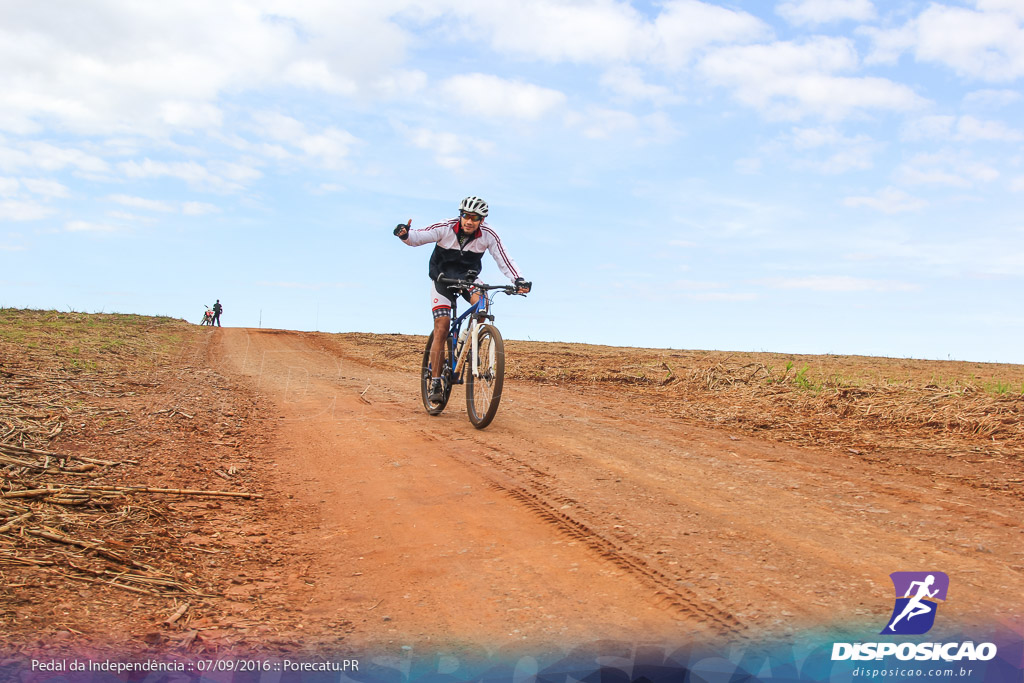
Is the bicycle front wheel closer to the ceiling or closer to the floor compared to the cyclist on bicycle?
closer to the floor

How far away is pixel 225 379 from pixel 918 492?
10805 mm

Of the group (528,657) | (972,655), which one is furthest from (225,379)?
(972,655)

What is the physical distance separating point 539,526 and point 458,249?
4.93 m

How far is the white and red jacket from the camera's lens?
8.36m

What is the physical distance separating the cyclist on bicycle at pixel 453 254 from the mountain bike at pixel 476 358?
0.09 metres

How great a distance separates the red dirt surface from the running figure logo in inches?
2.0

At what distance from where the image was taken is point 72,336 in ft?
59.4

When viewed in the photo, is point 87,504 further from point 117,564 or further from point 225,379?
point 225,379

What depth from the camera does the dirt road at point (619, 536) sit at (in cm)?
297

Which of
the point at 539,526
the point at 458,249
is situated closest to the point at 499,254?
the point at 458,249

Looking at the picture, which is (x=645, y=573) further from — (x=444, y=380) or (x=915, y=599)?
(x=444, y=380)

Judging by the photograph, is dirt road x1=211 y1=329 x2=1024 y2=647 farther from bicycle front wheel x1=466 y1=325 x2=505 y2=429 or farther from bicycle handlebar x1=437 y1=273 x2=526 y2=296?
bicycle handlebar x1=437 y1=273 x2=526 y2=296

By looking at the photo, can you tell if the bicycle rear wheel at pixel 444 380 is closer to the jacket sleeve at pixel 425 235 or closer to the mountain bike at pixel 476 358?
the mountain bike at pixel 476 358

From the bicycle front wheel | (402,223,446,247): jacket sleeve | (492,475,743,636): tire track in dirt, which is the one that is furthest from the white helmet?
(492,475,743,636): tire track in dirt
